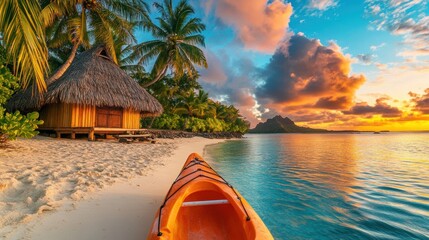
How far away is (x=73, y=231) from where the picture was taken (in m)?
2.31

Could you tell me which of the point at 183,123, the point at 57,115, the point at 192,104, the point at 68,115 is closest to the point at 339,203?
the point at 68,115

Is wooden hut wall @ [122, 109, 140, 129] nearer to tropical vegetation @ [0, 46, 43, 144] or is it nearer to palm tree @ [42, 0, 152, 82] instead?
palm tree @ [42, 0, 152, 82]

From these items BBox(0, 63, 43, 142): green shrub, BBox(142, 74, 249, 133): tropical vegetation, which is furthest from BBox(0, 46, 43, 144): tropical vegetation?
BBox(142, 74, 249, 133): tropical vegetation

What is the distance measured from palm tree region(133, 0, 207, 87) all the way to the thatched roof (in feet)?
10.9

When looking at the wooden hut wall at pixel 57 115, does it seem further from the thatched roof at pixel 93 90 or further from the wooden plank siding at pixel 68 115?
the thatched roof at pixel 93 90

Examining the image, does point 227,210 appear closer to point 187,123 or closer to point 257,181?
point 257,181

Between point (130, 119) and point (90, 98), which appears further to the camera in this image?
point (130, 119)

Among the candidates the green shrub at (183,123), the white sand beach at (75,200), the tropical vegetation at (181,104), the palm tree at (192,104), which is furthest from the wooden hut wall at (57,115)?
the palm tree at (192,104)

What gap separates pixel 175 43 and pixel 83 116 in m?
7.76

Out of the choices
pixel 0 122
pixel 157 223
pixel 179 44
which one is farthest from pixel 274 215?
pixel 179 44

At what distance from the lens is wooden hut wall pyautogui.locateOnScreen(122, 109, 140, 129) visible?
12273mm

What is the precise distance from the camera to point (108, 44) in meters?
12.2

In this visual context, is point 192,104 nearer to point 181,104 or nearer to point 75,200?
point 181,104

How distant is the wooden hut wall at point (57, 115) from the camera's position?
10.5 metres
